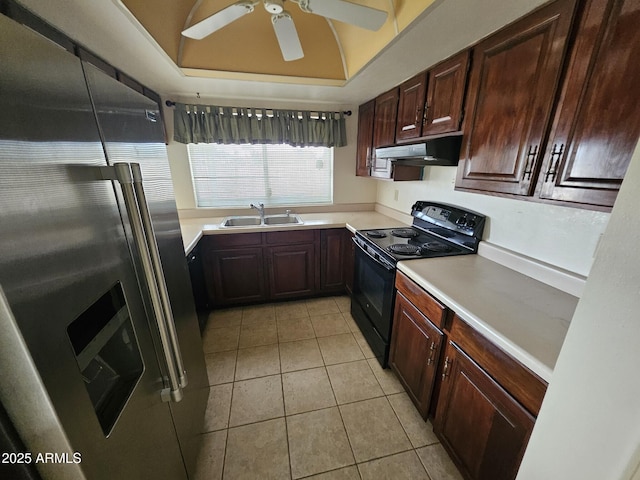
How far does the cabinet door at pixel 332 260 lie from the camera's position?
2.73m

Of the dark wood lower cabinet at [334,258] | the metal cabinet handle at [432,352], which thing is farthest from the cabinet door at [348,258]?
the metal cabinet handle at [432,352]

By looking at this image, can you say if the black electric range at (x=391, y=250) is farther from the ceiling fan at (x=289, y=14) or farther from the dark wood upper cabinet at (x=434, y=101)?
the ceiling fan at (x=289, y=14)

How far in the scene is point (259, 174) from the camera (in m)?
2.94

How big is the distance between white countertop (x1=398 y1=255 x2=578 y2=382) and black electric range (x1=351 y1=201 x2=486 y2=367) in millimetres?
151

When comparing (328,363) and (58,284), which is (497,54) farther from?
(328,363)

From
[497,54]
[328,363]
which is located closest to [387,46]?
[497,54]

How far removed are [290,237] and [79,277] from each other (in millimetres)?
2095

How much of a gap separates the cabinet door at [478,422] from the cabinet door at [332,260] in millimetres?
1649

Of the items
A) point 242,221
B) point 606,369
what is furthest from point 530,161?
point 242,221

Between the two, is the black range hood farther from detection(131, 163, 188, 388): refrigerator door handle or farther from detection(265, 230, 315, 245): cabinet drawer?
detection(131, 163, 188, 388): refrigerator door handle

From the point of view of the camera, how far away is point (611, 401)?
1.68 feet

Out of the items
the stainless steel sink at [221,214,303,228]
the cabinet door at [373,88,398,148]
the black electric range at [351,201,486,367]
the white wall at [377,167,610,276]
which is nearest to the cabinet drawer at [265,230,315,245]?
the stainless steel sink at [221,214,303,228]

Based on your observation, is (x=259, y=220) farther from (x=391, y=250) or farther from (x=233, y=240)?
(x=391, y=250)

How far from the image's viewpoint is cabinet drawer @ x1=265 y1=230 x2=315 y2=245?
260cm
